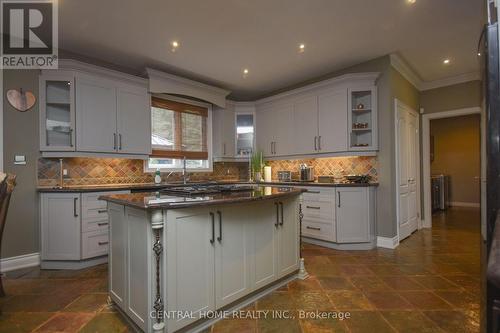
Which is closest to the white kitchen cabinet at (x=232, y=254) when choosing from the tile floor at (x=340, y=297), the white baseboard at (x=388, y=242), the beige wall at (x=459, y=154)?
the tile floor at (x=340, y=297)

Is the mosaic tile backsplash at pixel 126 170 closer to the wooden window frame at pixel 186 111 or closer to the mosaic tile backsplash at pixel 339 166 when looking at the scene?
the mosaic tile backsplash at pixel 339 166

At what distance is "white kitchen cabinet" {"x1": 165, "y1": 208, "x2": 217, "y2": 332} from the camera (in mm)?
1625

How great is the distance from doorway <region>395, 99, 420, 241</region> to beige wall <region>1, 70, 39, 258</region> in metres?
4.87

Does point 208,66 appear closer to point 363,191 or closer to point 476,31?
point 363,191

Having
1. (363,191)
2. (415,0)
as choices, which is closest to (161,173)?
(363,191)

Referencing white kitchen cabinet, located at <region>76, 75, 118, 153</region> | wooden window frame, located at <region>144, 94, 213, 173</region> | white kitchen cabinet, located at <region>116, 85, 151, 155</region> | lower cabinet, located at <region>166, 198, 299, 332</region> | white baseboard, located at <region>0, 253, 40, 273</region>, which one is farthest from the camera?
wooden window frame, located at <region>144, 94, 213, 173</region>

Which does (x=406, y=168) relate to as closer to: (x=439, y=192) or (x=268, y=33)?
Answer: (x=268, y=33)

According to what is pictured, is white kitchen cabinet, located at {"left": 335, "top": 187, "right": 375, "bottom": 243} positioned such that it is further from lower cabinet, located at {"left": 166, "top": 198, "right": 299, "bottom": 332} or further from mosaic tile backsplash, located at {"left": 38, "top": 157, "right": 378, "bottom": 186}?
lower cabinet, located at {"left": 166, "top": 198, "right": 299, "bottom": 332}

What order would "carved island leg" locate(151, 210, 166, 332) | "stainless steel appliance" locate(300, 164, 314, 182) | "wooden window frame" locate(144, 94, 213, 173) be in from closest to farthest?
"carved island leg" locate(151, 210, 166, 332), "wooden window frame" locate(144, 94, 213, 173), "stainless steel appliance" locate(300, 164, 314, 182)

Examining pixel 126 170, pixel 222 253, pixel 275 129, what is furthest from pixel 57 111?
pixel 275 129

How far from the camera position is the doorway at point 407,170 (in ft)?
12.6

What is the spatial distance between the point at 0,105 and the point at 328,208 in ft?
14.1

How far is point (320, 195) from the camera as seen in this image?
382 cm

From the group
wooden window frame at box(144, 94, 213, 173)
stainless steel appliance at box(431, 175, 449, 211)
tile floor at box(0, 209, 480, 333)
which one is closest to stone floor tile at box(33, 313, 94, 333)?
tile floor at box(0, 209, 480, 333)
